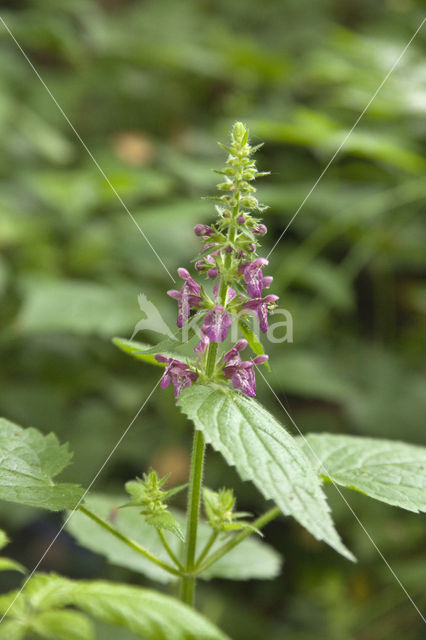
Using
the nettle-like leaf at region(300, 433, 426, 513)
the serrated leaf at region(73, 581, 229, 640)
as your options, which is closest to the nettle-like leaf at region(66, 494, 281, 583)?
the nettle-like leaf at region(300, 433, 426, 513)

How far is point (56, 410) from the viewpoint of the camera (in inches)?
124

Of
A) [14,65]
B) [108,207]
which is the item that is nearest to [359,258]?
[108,207]

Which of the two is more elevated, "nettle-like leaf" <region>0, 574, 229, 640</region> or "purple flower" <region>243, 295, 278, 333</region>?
"purple flower" <region>243, 295, 278, 333</region>

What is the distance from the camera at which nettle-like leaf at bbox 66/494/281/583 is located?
179 centimetres

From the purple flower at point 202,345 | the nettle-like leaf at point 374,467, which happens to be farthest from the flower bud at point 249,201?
the nettle-like leaf at point 374,467

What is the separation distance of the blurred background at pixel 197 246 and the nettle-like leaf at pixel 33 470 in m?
1.22

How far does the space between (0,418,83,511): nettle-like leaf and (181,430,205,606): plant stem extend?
0.23m

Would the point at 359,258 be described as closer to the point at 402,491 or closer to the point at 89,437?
the point at 89,437

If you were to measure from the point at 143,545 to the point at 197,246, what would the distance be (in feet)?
7.72

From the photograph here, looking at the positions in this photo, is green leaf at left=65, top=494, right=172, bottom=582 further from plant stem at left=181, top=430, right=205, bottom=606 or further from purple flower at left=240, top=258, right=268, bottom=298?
purple flower at left=240, top=258, right=268, bottom=298

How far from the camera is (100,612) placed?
0.89 meters

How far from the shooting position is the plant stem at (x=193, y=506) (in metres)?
1.22

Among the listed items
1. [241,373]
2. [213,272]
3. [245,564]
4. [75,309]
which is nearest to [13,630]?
[241,373]

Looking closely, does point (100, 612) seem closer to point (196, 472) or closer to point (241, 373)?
point (196, 472)
